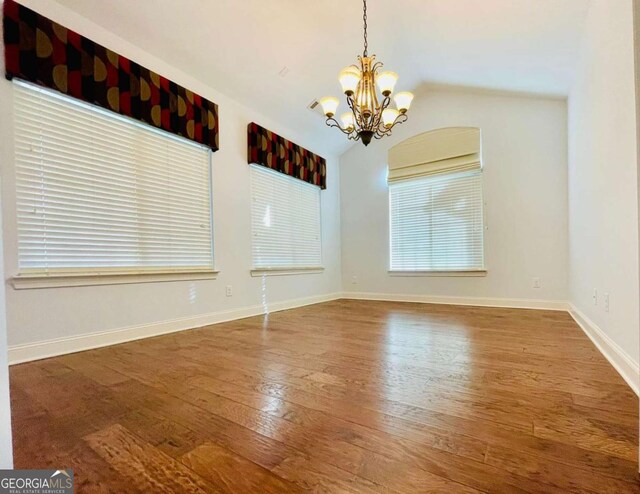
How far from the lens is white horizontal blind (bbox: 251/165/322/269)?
13.8 ft

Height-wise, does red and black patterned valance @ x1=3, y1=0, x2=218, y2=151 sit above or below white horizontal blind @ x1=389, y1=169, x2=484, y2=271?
above

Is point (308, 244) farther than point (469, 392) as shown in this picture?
Yes

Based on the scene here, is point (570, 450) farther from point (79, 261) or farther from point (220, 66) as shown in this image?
point (220, 66)

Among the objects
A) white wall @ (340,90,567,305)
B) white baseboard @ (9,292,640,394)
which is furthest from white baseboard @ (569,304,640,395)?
white wall @ (340,90,567,305)

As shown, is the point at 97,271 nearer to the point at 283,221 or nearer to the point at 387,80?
the point at 283,221

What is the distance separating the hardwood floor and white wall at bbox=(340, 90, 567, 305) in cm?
194

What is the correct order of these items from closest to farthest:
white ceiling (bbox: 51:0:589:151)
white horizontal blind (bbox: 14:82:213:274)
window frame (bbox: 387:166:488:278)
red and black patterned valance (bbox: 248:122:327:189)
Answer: white horizontal blind (bbox: 14:82:213:274) < white ceiling (bbox: 51:0:589:151) < red and black patterned valance (bbox: 248:122:327:189) < window frame (bbox: 387:166:488:278)

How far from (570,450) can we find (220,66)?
13.0 ft

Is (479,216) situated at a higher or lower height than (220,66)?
lower

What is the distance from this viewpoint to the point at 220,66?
3369mm

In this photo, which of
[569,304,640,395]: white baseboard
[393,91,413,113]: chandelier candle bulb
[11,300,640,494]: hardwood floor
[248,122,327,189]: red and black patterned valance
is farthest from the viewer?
[248,122,327,189]: red and black patterned valance

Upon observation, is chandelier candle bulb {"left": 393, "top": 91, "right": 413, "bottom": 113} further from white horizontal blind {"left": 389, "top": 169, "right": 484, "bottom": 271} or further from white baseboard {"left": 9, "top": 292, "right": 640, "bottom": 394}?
white baseboard {"left": 9, "top": 292, "right": 640, "bottom": 394}

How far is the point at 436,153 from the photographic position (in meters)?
4.93

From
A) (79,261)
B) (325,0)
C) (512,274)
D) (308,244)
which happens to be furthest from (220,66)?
(512,274)
